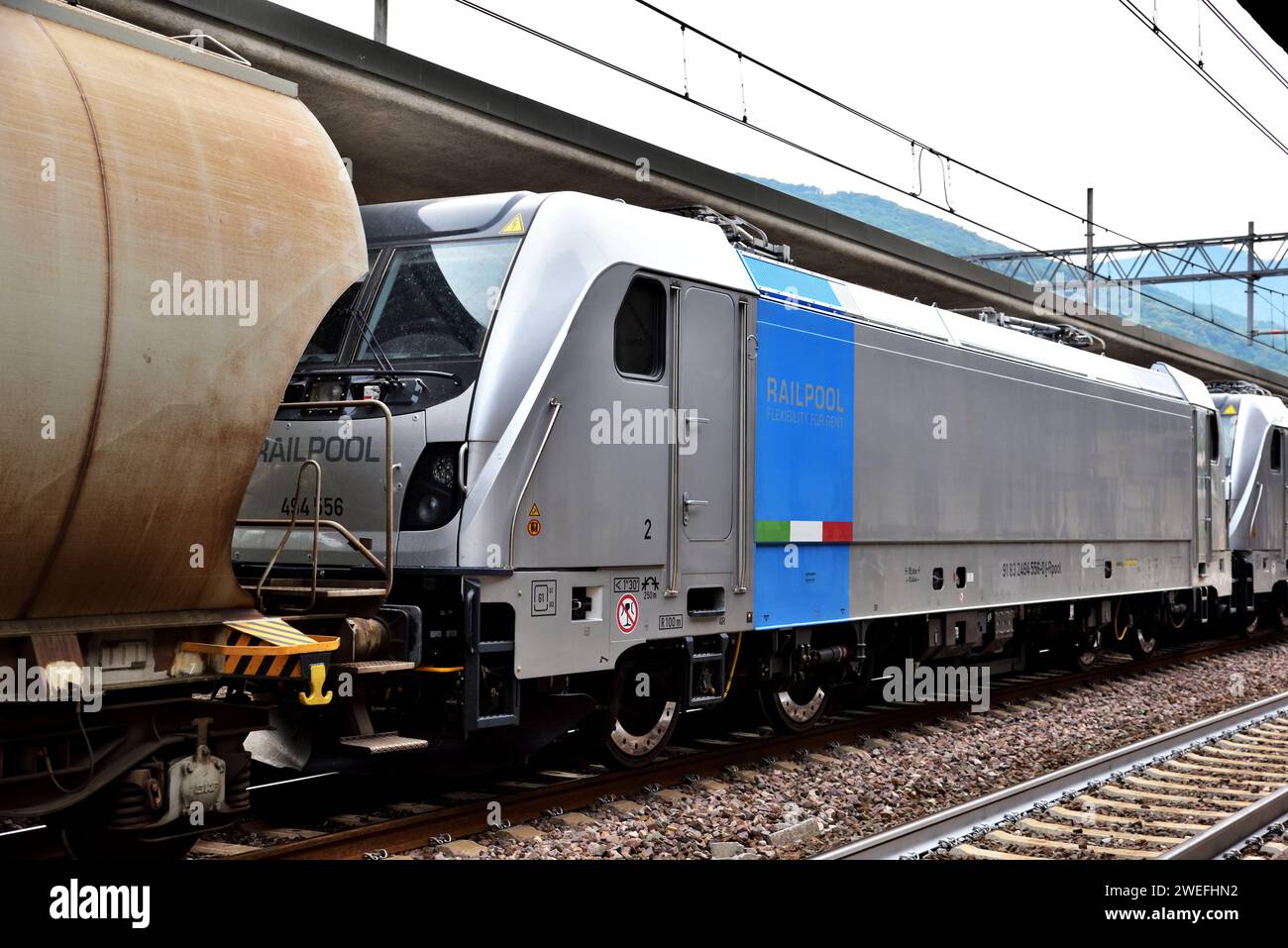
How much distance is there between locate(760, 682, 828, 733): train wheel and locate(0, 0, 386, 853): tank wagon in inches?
203

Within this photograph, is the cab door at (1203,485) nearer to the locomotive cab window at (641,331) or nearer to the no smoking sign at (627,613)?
the locomotive cab window at (641,331)

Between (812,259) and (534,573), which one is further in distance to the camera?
(812,259)

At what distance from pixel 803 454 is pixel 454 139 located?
4.53 meters

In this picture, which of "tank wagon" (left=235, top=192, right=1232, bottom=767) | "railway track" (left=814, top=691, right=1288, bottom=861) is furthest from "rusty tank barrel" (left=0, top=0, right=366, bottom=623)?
"railway track" (left=814, top=691, right=1288, bottom=861)

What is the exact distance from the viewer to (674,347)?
847cm

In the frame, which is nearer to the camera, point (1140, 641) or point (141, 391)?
point (141, 391)

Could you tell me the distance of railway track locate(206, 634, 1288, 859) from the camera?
6.71 meters

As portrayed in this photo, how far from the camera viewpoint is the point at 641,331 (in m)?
8.32

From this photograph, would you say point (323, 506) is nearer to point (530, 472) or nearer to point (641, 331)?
point (530, 472)

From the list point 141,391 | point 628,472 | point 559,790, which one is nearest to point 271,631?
point 141,391

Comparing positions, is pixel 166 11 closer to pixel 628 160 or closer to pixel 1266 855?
pixel 628 160
